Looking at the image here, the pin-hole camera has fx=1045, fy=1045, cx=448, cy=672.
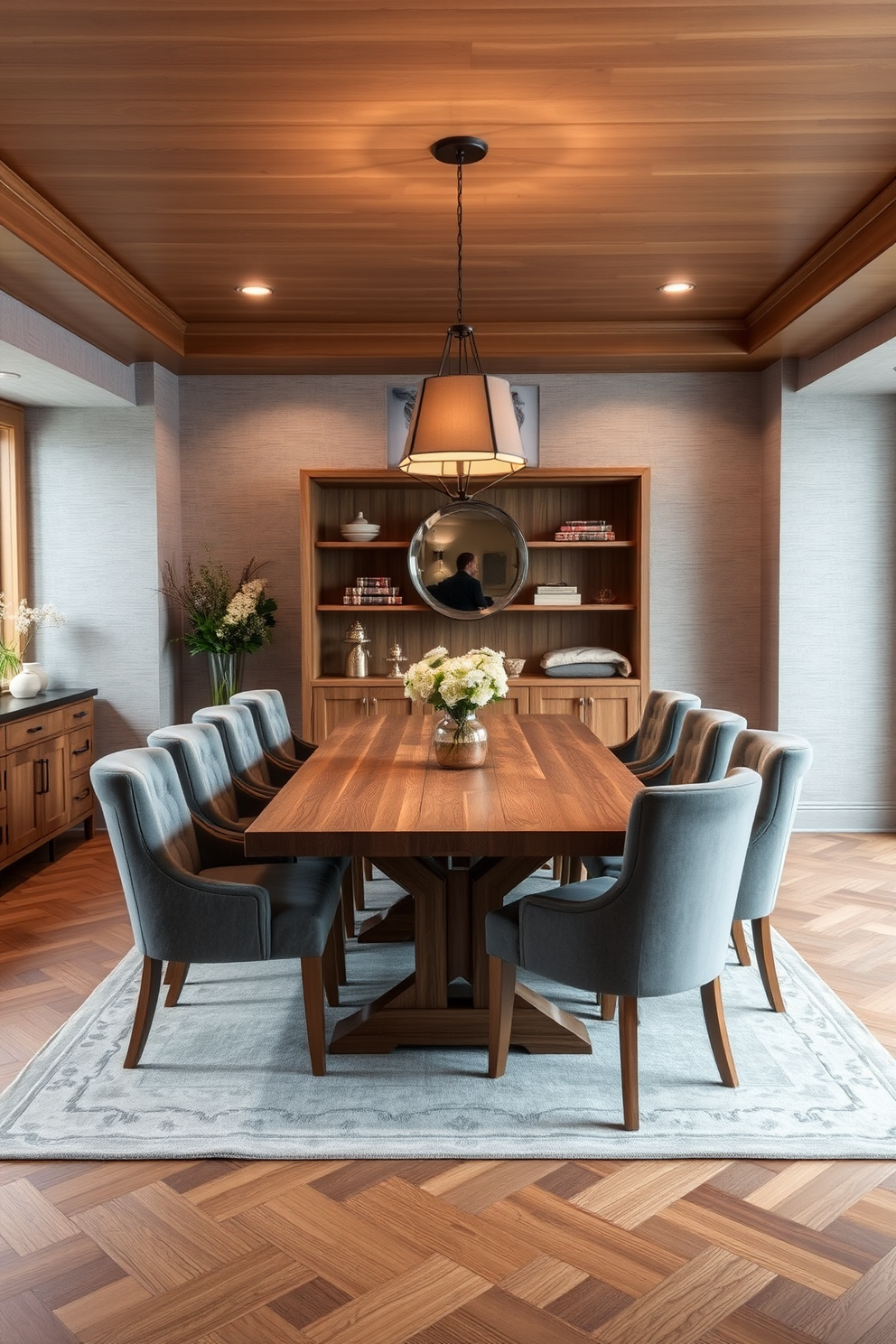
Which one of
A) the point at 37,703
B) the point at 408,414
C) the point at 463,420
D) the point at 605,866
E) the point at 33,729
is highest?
the point at 408,414

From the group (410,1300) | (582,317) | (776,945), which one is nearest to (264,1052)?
(410,1300)

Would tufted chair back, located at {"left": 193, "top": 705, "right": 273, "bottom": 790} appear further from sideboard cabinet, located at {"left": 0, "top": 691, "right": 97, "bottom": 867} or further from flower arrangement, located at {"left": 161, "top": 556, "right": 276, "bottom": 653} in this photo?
flower arrangement, located at {"left": 161, "top": 556, "right": 276, "bottom": 653}

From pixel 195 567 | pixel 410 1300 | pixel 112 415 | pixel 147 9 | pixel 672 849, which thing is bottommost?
pixel 410 1300

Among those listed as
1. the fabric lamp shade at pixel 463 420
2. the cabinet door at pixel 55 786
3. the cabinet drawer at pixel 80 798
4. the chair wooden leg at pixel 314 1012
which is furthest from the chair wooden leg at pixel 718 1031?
the cabinet drawer at pixel 80 798

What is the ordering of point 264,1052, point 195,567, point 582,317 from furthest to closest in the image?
point 195,567 → point 582,317 → point 264,1052

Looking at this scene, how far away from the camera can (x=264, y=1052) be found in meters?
3.07

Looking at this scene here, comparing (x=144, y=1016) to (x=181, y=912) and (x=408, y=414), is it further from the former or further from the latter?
(x=408, y=414)

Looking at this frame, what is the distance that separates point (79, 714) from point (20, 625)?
0.56 m

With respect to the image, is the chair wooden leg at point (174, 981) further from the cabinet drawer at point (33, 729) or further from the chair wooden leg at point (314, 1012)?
the cabinet drawer at point (33, 729)

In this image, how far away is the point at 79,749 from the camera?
564 cm

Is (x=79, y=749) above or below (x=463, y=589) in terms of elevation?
below

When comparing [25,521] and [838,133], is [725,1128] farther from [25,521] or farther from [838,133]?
[25,521]

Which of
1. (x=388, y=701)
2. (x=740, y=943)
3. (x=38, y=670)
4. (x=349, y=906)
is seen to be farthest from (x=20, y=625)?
(x=740, y=943)

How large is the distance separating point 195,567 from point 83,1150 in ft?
13.4
